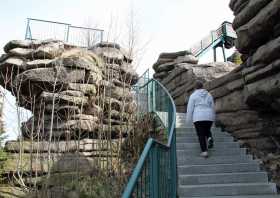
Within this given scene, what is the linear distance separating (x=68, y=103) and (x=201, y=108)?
16.1 ft

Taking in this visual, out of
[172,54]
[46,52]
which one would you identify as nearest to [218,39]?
[172,54]

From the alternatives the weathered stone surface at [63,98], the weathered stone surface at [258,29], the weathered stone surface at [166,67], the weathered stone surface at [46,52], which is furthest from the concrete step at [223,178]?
the weathered stone surface at [166,67]

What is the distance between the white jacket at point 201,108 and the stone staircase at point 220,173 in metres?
0.77

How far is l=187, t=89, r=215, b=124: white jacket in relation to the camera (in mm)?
6574

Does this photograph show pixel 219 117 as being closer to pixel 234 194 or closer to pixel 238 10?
pixel 238 10

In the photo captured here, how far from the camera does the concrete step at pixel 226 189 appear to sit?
5.38 meters

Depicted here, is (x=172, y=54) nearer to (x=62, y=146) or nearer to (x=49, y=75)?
(x=49, y=75)

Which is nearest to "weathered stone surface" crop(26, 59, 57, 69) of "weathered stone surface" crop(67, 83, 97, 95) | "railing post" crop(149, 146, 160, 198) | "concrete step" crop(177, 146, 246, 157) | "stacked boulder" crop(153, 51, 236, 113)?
"weathered stone surface" crop(67, 83, 97, 95)

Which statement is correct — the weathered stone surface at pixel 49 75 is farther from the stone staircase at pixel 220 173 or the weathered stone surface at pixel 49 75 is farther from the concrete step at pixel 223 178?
the concrete step at pixel 223 178

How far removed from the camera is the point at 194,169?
616 centimetres

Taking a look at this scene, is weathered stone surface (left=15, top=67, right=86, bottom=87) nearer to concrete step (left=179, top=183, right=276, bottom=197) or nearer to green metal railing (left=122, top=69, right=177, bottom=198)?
concrete step (left=179, top=183, right=276, bottom=197)

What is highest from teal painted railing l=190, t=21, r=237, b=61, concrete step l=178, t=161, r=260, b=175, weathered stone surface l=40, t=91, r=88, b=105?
teal painted railing l=190, t=21, r=237, b=61

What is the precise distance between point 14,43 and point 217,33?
49.1 ft

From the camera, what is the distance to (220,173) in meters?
6.14
